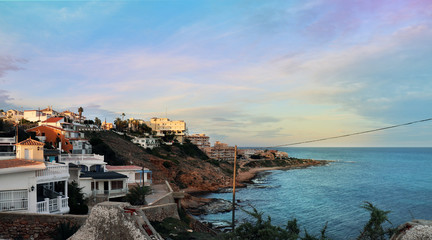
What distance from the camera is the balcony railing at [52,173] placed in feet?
56.7

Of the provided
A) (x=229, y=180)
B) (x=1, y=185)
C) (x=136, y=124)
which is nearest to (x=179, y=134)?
(x=136, y=124)

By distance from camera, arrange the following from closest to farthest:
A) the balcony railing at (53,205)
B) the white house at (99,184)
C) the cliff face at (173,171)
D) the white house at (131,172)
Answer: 1. the balcony railing at (53,205)
2. the white house at (99,184)
3. the white house at (131,172)
4. the cliff face at (173,171)

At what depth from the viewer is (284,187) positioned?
72438 mm

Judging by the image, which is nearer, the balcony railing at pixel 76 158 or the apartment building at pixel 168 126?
the balcony railing at pixel 76 158

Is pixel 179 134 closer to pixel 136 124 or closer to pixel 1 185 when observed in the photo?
pixel 136 124

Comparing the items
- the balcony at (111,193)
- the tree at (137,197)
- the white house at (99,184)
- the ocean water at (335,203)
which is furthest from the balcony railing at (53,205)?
the ocean water at (335,203)

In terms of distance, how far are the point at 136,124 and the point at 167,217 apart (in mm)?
98836

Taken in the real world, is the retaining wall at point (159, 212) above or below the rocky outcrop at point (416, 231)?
below

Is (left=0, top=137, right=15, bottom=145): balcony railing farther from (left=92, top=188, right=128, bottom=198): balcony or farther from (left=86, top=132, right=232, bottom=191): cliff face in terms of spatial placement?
(left=86, top=132, right=232, bottom=191): cliff face

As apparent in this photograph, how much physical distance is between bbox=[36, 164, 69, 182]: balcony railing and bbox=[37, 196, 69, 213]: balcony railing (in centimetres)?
130

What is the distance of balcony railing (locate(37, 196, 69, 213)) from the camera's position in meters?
16.9

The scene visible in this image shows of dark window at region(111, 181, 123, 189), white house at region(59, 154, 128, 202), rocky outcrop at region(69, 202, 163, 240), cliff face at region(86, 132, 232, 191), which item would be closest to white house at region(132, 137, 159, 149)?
cliff face at region(86, 132, 232, 191)

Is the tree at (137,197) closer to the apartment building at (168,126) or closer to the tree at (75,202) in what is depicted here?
the tree at (75,202)

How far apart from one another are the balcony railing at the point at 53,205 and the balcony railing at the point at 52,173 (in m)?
1.30
